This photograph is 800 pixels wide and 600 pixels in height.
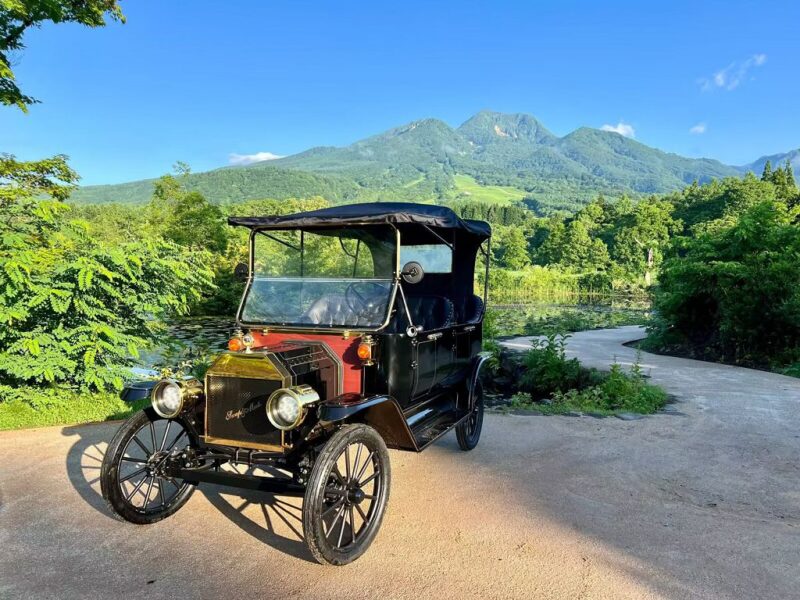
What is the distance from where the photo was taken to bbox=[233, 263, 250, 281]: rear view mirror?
4734 mm

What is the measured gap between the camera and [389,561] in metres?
3.34

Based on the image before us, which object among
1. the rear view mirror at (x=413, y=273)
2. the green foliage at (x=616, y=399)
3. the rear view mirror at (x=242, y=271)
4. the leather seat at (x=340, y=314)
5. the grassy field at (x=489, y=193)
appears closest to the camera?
the rear view mirror at (x=413, y=273)

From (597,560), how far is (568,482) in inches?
55.2

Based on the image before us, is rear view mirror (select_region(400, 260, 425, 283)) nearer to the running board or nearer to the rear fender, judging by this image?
the running board

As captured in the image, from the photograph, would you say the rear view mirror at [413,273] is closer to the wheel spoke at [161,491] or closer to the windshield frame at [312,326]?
the windshield frame at [312,326]

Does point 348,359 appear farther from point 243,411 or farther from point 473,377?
point 473,377

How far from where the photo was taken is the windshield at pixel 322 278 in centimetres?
439

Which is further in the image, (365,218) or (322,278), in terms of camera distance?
(322,278)

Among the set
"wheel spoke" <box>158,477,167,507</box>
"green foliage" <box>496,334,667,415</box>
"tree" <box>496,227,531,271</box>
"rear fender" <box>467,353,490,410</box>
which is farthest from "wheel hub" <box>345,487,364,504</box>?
"tree" <box>496,227,531,271</box>

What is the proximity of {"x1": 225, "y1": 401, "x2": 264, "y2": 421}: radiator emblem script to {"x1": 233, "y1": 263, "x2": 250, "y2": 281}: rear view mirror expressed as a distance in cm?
151

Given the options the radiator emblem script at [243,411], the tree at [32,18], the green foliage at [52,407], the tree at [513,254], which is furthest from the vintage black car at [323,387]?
the tree at [513,254]

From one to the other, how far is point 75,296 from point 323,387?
14.5 ft

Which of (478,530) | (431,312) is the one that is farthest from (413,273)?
(478,530)

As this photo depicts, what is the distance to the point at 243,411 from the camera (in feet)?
11.8
